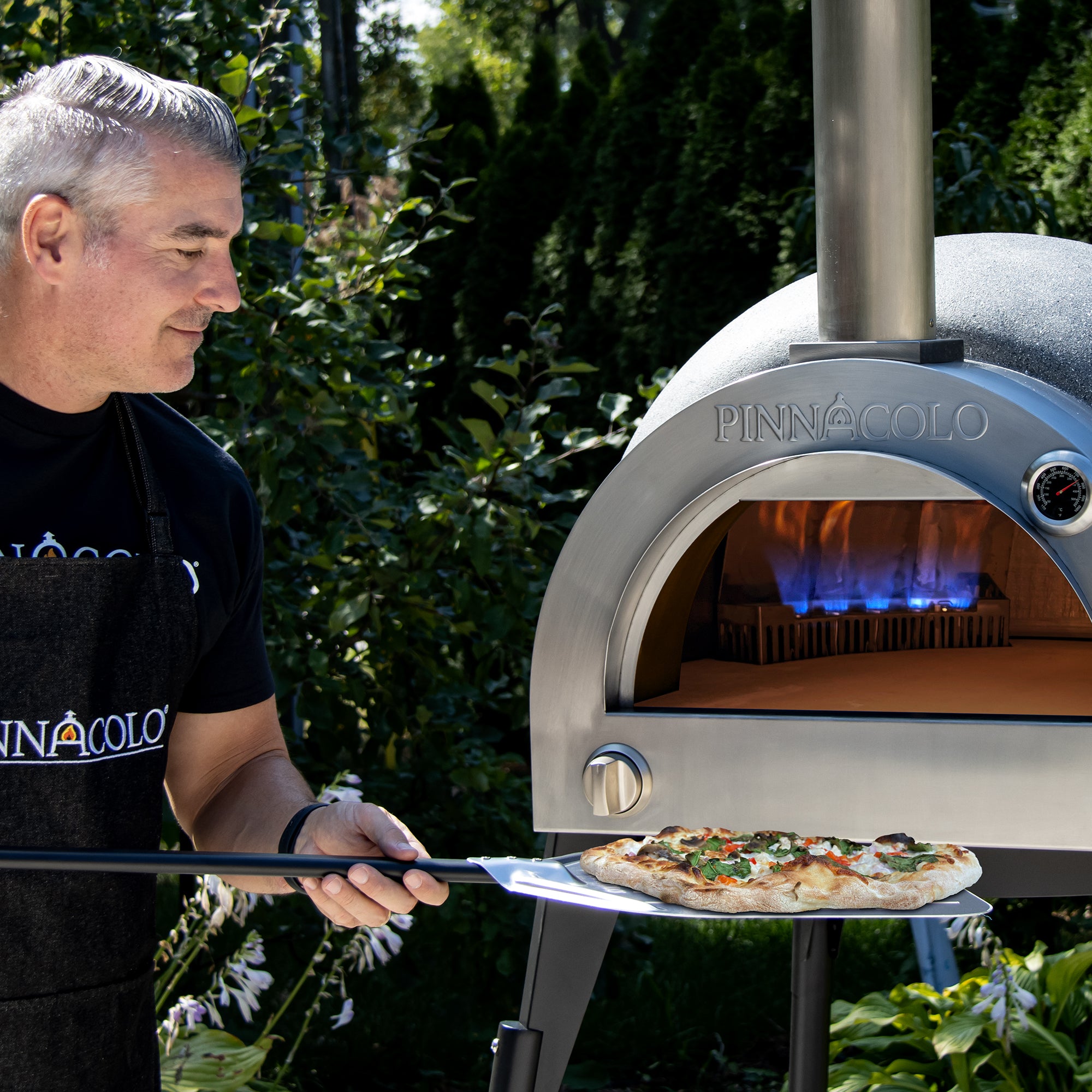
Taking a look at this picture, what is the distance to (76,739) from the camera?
4.52 feet

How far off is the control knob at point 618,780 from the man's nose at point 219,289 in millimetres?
675

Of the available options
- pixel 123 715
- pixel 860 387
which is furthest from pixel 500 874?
pixel 860 387

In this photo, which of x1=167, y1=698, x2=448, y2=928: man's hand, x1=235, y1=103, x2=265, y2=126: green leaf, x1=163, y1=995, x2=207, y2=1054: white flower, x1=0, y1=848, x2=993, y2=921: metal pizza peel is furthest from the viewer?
x1=235, y1=103, x2=265, y2=126: green leaf

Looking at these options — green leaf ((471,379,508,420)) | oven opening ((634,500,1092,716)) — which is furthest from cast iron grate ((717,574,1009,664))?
green leaf ((471,379,508,420))

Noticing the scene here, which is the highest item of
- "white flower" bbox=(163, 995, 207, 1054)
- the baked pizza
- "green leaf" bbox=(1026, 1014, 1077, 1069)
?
the baked pizza

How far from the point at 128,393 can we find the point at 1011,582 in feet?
3.84

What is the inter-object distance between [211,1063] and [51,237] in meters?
1.59

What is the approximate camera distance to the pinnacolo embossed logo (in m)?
1.44

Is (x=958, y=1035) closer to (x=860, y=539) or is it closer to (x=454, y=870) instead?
(x=860, y=539)

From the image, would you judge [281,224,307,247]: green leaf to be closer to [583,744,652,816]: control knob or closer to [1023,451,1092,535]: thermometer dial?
[583,744,652,816]: control knob

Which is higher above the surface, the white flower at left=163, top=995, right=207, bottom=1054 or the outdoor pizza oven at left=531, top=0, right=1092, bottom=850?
the outdoor pizza oven at left=531, top=0, right=1092, bottom=850

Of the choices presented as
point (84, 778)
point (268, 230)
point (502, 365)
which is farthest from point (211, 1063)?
point (268, 230)

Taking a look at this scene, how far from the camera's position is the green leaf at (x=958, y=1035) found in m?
2.41

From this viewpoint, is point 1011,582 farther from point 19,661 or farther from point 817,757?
point 19,661
